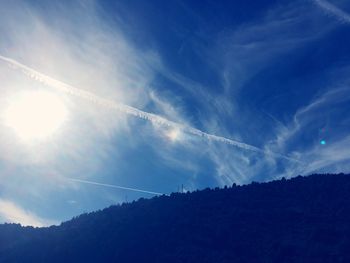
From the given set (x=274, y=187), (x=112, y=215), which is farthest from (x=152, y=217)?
(x=274, y=187)

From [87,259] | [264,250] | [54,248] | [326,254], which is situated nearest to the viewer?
[326,254]

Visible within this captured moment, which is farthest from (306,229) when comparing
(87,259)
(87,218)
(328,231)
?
(87,218)

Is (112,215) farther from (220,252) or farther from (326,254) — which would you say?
(326,254)

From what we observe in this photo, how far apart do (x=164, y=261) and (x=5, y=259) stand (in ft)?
188

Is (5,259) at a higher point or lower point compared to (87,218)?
lower

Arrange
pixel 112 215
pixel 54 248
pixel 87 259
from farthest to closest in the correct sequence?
1. pixel 112 215
2. pixel 54 248
3. pixel 87 259

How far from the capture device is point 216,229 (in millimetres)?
128500

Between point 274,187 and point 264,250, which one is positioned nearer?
point 264,250

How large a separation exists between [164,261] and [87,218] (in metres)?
44.6

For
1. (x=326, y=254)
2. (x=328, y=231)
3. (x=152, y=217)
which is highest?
(x=152, y=217)

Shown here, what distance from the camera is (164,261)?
118 meters

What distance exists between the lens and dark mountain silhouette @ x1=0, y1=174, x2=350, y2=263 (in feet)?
372

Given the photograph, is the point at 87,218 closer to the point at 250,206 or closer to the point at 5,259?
the point at 5,259

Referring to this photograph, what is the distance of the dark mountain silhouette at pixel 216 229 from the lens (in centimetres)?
11344
